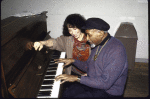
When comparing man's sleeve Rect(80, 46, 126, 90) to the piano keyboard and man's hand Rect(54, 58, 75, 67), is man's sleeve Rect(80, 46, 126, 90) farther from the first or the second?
man's hand Rect(54, 58, 75, 67)

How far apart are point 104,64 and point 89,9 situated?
233 centimetres

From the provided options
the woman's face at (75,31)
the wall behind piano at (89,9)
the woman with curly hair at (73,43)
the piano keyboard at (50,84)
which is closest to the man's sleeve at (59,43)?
the woman with curly hair at (73,43)

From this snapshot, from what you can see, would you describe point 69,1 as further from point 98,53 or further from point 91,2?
point 98,53

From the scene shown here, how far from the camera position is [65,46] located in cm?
254

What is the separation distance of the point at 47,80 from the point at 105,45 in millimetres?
997

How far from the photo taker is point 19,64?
1.57 meters

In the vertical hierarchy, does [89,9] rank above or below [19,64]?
above

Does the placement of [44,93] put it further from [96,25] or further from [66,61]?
[96,25]

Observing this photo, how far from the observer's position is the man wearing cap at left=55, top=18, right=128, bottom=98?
1433mm

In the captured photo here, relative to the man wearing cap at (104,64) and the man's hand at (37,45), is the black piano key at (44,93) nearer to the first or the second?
the man wearing cap at (104,64)

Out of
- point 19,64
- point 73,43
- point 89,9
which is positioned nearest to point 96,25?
point 73,43

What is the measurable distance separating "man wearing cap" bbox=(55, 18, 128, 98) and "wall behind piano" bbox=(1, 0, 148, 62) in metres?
2.04

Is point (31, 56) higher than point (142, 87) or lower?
higher

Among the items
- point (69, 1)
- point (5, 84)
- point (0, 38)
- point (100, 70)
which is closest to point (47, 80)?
point (5, 84)
